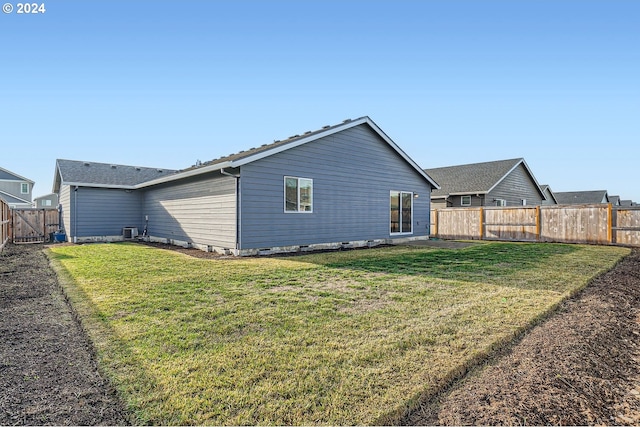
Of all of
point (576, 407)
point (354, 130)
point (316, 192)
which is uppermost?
point (354, 130)

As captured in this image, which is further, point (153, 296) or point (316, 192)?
point (316, 192)

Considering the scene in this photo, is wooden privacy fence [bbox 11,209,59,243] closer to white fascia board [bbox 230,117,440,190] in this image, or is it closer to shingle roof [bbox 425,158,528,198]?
white fascia board [bbox 230,117,440,190]

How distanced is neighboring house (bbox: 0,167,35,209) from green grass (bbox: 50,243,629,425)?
137 ft

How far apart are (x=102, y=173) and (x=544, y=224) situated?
22.3m

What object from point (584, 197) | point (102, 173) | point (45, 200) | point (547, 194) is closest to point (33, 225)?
point (102, 173)

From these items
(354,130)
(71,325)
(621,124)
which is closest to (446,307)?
(71,325)

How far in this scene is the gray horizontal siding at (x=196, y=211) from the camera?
10438mm

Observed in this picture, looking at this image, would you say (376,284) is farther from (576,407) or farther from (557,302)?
(576,407)

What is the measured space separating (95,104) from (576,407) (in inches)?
656

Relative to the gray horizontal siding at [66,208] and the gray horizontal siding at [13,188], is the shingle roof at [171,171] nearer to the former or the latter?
A: the gray horizontal siding at [66,208]

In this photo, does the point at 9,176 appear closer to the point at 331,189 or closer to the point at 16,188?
the point at 16,188

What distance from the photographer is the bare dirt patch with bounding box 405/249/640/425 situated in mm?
2119

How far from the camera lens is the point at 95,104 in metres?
13.4

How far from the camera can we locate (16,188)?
39.1m
